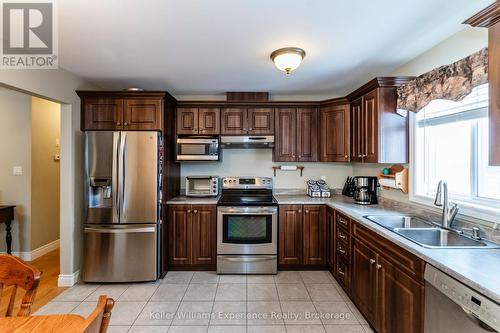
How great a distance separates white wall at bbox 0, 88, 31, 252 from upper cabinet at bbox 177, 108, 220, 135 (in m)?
2.18

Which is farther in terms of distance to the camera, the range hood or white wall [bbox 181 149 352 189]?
white wall [bbox 181 149 352 189]

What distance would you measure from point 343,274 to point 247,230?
119 centimetres

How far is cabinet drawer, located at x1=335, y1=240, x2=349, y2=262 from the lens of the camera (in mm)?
2553

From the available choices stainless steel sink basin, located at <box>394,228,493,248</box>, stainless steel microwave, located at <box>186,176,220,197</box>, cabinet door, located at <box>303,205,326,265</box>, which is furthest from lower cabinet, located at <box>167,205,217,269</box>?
stainless steel sink basin, located at <box>394,228,493,248</box>

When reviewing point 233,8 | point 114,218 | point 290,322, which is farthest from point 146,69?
point 290,322

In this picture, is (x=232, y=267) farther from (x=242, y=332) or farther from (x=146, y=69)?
(x=146, y=69)

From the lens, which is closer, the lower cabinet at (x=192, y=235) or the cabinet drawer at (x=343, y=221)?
the cabinet drawer at (x=343, y=221)

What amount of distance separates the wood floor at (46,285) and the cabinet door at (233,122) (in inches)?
103

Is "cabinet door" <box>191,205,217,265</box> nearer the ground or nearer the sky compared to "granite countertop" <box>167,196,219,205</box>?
nearer the ground

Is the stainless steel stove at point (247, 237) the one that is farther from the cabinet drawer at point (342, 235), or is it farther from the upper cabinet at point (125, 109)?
the upper cabinet at point (125, 109)

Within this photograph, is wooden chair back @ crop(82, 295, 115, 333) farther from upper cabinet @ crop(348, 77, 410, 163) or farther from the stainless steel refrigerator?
upper cabinet @ crop(348, 77, 410, 163)

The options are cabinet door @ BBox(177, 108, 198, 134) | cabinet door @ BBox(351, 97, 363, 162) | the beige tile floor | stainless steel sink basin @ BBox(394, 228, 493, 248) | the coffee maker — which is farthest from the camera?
cabinet door @ BBox(177, 108, 198, 134)

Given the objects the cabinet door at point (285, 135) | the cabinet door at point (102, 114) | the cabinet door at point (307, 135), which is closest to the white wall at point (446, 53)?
the cabinet door at point (307, 135)

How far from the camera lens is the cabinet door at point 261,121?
3.46 meters
